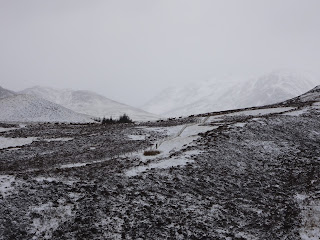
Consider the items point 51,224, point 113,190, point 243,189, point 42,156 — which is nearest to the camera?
point 51,224

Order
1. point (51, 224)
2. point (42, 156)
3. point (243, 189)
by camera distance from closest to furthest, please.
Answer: point (51, 224) < point (243, 189) < point (42, 156)

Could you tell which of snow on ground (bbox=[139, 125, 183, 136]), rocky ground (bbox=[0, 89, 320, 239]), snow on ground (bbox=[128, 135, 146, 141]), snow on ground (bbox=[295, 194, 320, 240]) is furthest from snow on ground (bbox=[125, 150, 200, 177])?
snow on ground (bbox=[139, 125, 183, 136])

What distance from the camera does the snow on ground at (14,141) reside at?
1448 inches

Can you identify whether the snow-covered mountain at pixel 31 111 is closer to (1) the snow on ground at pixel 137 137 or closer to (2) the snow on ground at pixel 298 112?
(1) the snow on ground at pixel 137 137

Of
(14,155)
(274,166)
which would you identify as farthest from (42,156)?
(274,166)

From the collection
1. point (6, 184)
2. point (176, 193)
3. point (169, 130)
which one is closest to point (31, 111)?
point (169, 130)

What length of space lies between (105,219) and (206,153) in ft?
36.6

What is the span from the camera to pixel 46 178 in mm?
18016

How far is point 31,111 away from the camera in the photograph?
3147 inches

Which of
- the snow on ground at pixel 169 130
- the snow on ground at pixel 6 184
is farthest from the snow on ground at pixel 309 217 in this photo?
the snow on ground at pixel 169 130

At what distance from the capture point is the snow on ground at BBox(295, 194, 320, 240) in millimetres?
14391

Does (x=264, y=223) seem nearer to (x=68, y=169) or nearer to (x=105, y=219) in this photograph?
(x=105, y=219)

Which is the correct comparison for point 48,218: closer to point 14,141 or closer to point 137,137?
point 137,137

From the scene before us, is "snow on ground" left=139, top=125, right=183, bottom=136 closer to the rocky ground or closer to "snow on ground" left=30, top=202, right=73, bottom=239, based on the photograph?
the rocky ground
